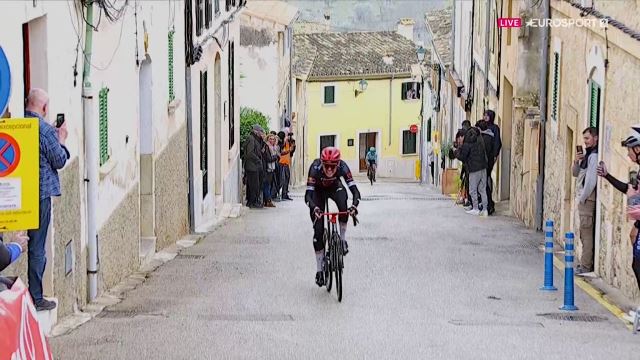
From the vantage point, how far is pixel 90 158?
12484 millimetres

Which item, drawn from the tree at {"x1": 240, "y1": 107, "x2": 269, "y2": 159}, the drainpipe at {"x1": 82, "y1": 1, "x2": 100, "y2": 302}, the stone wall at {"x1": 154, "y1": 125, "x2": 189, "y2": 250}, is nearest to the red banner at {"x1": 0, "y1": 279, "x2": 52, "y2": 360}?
the drainpipe at {"x1": 82, "y1": 1, "x2": 100, "y2": 302}

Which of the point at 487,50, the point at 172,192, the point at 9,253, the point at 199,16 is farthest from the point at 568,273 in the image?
the point at 487,50

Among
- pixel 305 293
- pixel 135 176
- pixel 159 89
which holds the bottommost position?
pixel 305 293

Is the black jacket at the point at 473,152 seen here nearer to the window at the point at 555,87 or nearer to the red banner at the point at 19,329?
the window at the point at 555,87

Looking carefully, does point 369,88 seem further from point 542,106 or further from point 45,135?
point 45,135

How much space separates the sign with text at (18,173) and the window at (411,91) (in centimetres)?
5722

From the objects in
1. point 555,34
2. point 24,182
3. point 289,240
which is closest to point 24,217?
point 24,182

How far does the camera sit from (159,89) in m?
17.7

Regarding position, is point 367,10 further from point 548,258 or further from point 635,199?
point 635,199

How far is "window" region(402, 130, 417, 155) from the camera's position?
67.3 metres

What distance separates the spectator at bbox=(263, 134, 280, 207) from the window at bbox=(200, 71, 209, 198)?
2767mm

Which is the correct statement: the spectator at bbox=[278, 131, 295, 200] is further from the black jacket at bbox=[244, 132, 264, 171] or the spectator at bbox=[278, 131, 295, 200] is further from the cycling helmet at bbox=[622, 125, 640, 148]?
the cycling helmet at bbox=[622, 125, 640, 148]

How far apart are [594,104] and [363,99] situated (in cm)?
4899

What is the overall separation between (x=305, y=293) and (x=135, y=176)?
2971mm
